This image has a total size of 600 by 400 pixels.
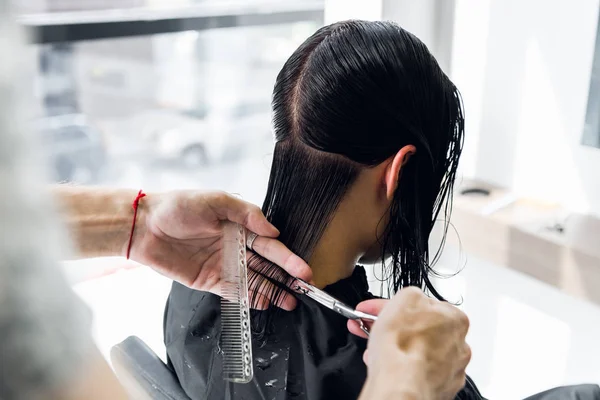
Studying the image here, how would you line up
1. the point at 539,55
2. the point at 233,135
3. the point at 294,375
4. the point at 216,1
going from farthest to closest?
the point at 233,135 → the point at 216,1 → the point at 539,55 → the point at 294,375

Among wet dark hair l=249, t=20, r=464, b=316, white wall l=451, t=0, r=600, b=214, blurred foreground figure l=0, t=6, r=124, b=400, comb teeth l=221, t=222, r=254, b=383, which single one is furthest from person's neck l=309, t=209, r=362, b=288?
white wall l=451, t=0, r=600, b=214

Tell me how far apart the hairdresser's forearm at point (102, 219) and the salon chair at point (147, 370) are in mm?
178

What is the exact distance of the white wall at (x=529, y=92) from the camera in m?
2.02

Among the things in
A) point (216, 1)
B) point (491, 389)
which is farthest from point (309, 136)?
point (491, 389)

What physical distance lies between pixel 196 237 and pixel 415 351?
632 millimetres

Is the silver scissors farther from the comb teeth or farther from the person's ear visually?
the person's ear

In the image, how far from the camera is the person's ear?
41.4 inches

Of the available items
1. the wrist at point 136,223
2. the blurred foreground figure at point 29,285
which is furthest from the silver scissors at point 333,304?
the blurred foreground figure at point 29,285

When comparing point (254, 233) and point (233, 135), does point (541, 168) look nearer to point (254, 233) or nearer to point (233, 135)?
point (233, 135)

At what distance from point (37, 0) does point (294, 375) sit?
1.23m

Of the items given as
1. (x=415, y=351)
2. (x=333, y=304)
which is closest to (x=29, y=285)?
(x=415, y=351)

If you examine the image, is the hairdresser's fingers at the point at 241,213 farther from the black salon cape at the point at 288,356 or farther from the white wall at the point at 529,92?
the white wall at the point at 529,92

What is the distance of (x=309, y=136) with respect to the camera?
3.39 feet

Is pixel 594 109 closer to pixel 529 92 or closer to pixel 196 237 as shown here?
pixel 529 92
